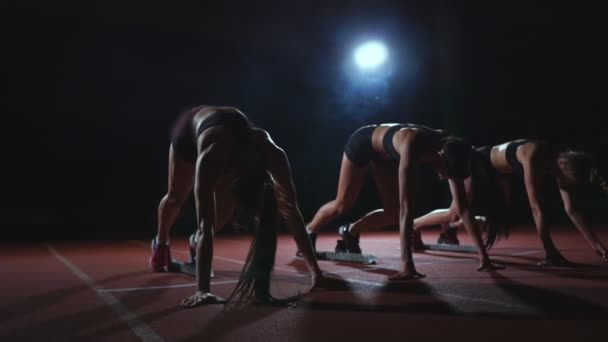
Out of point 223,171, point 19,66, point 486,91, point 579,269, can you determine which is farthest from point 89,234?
point 486,91

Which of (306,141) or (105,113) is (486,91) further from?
(105,113)

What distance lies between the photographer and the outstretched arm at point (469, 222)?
163 inches

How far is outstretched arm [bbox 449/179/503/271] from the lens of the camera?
13.6ft

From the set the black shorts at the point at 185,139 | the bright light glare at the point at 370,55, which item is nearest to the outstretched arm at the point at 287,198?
the black shorts at the point at 185,139

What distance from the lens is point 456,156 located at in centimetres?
419

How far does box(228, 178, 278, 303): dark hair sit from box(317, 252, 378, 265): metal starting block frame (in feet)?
6.69

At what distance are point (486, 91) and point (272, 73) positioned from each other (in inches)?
233

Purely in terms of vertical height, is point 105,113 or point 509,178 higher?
point 105,113

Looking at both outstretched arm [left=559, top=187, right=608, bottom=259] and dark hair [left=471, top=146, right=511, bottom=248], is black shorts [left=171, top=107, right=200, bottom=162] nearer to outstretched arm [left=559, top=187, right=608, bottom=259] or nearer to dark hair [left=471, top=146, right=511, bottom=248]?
dark hair [left=471, top=146, right=511, bottom=248]

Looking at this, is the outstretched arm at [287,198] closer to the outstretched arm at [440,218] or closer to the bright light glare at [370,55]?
the outstretched arm at [440,218]

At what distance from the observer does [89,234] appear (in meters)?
10.8

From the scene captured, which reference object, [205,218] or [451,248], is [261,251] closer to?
[205,218]

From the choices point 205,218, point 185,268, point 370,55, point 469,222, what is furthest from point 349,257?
point 370,55

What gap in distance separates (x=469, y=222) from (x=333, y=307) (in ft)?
6.35
